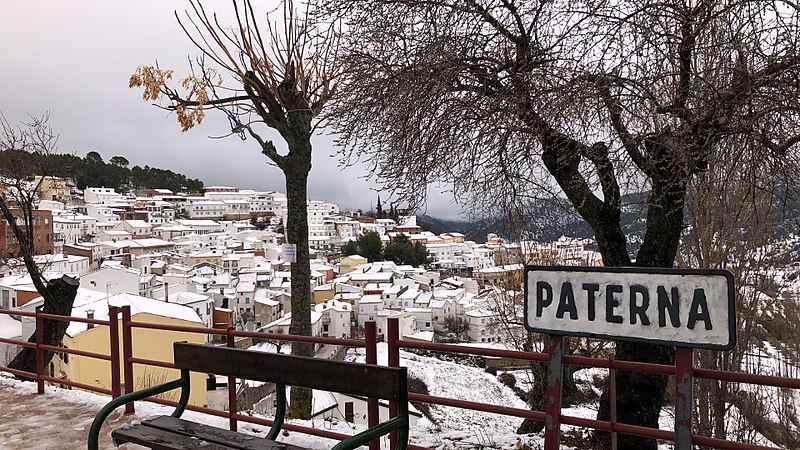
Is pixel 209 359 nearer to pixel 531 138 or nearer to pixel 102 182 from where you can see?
pixel 531 138

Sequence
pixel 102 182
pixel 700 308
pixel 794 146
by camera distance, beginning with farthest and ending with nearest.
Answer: pixel 102 182, pixel 794 146, pixel 700 308

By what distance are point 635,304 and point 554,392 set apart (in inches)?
26.6

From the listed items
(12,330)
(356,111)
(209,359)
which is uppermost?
(356,111)

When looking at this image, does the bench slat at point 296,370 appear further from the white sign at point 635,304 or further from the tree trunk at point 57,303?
the tree trunk at point 57,303

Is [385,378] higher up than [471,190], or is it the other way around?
[471,190]

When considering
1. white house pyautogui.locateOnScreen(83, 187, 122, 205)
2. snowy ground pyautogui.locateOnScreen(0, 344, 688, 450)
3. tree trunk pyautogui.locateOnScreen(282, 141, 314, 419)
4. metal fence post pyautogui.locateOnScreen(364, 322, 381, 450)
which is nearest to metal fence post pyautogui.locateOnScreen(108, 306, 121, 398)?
snowy ground pyautogui.locateOnScreen(0, 344, 688, 450)

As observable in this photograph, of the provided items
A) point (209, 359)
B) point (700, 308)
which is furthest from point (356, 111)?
point (700, 308)

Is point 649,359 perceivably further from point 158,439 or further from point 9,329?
point 9,329

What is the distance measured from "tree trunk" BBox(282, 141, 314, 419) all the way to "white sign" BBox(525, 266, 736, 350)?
6.05 meters

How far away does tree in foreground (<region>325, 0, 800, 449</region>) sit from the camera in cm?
457

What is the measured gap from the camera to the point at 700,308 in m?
2.51

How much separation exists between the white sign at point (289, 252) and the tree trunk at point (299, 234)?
13 cm

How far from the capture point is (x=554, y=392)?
301cm

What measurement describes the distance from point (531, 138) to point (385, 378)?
10.5ft
